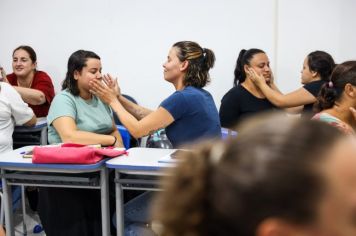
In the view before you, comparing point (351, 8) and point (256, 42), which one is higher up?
point (351, 8)

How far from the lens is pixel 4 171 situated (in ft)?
7.48

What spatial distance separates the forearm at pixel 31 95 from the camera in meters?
3.48

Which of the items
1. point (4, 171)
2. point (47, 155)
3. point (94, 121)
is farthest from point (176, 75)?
point (4, 171)

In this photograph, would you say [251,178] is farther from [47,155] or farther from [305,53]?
[305,53]

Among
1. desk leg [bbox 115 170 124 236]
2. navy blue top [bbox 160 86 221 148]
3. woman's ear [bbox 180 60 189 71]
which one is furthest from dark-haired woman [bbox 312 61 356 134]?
desk leg [bbox 115 170 124 236]

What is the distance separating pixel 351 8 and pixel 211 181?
3643 mm

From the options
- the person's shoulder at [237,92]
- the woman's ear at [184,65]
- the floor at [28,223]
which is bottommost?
the floor at [28,223]

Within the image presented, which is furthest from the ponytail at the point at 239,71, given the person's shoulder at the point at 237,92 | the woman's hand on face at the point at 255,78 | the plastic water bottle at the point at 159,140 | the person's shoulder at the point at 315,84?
the plastic water bottle at the point at 159,140

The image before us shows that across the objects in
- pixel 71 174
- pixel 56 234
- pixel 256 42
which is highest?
pixel 256 42

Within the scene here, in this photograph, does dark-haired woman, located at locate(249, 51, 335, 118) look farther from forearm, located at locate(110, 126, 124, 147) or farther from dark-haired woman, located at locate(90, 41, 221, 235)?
forearm, located at locate(110, 126, 124, 147)

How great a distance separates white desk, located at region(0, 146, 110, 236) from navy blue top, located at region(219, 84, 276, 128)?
4.03 ft

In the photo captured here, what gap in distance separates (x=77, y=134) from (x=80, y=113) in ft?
0.66

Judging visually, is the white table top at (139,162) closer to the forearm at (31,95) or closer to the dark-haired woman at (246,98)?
the dark-haired woman at (246,98)

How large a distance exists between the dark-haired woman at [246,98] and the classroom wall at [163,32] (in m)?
0.52
